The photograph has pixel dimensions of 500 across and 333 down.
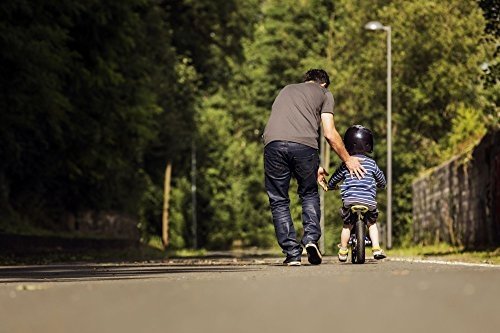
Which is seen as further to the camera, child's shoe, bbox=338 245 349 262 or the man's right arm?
child's shoe, bbox=338 245 349 262

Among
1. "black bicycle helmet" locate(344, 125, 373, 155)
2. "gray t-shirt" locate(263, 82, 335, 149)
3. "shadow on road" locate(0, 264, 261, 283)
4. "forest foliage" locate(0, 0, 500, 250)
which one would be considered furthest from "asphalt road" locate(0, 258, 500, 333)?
"forest foliage" locate(0, 0, 500, 250)

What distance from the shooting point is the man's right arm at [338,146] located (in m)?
13.2

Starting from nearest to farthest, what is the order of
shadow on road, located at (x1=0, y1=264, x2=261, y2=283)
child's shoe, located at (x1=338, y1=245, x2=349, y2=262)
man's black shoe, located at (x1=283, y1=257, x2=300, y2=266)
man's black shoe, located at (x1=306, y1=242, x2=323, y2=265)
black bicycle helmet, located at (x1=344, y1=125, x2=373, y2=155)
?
1. shadow on road, located at (x1=0, y1=264, x2=261, y2=283)
2. man's black shoe, located at (x1=306, y1=242, x2=323, y2=265)
3. man's black shoe, located at (x1=283, y1=257, x2=300, y2=266)
4. black bicycle helmet, located at (x1=344, y1=125, x2=373, y2=155)
5. child's shoe, located at (x1=338, y1=245, x2=349, y2=262)

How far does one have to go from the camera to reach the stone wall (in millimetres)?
21769

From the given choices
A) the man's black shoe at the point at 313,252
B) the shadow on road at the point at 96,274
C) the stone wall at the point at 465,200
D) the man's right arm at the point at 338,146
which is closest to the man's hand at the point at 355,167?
the man's right arm at the point at 338,146

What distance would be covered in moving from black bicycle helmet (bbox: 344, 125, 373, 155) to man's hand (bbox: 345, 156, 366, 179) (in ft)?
0.64

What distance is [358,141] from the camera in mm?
13766

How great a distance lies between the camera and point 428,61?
45.5 metres

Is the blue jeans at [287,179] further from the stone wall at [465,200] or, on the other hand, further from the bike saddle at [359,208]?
the stone wall at [465,200]

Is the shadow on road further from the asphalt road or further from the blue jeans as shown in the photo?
the asphalt road

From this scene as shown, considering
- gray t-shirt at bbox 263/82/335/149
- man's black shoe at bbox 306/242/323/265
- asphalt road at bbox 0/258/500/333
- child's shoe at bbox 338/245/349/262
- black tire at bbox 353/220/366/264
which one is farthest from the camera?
child's shoe at bbox 338/245/349/262

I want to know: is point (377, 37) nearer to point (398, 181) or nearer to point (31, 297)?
point (398, 181)

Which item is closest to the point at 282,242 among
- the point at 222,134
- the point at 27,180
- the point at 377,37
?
the point at 27,180

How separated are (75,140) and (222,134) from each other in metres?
52.7
